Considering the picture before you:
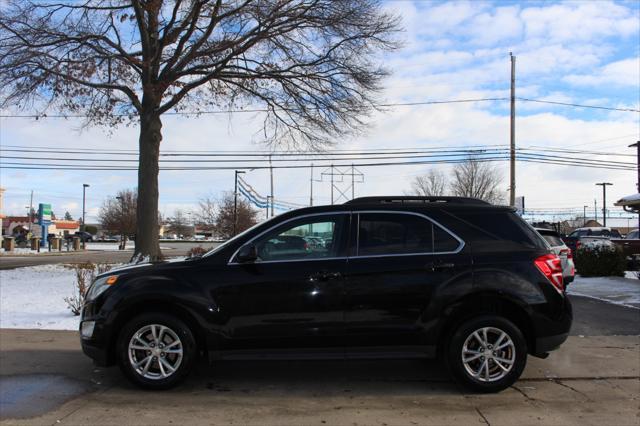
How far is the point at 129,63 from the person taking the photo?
1711 centimetres

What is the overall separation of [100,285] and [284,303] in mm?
1884

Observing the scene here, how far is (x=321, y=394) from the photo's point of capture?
17.0 feet

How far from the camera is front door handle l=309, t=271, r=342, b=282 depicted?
512 centimetres

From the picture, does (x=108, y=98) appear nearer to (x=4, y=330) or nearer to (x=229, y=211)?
(x=4, y=330)

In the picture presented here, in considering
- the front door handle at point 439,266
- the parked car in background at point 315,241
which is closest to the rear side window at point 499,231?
the front door handle at point 439,266

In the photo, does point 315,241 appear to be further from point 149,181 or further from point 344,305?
point 149,181

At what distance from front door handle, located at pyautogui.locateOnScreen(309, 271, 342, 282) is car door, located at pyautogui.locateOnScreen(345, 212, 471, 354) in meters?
0.11

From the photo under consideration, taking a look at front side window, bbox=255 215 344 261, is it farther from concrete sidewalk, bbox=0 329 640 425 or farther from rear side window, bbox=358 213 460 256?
concrete sidewalk, bbox=0 329 640 425

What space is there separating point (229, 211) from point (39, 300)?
3403cm

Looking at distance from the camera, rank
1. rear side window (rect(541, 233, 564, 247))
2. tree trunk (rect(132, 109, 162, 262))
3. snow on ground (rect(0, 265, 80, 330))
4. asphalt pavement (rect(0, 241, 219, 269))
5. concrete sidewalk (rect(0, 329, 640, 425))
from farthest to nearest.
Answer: asphalt pavement (rect(0, 241, 219, 269)), tree trunk (rect(132, 109, 162, 262)), rear side window (rect(541, 233, 564, 247)), snow on ground (rect(0, 265, 80, 330)), concrete sidewalk (rect(0, 329, 640, 425))

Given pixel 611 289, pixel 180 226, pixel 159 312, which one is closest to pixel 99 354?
pixel 159 312

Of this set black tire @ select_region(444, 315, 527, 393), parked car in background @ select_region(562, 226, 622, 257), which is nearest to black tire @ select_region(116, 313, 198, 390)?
black tire @ select_region(444, 315, 527, 393)

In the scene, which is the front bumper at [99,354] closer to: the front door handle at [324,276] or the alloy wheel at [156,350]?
the alloy wheel at [156,350]

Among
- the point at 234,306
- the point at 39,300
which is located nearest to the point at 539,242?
the point at 234,306
